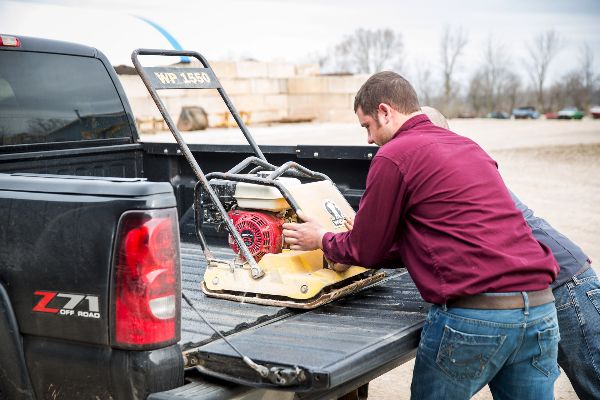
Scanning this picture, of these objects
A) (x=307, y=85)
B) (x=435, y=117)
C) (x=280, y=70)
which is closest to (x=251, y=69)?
(x=280, y=70)

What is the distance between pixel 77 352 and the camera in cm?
257

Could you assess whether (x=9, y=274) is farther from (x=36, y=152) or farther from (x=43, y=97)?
(x=43, y=97)

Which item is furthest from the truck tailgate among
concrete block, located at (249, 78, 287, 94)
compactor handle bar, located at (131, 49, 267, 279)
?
concrete block, located at (249, 78, 287, 94)

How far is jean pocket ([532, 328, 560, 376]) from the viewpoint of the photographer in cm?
292

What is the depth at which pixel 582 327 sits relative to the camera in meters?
3.49

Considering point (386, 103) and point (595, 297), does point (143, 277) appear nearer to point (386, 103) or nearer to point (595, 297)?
point (386, 103)

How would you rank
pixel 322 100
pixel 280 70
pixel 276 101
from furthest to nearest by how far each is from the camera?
pixel 322 100 → pixel 280 70 → pixel 276 101

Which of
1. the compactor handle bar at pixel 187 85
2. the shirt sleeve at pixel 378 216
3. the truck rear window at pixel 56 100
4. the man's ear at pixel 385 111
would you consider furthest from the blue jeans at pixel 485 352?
the truck rear window at pixel 56 100

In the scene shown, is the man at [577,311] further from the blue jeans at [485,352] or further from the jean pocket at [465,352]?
the jean pocket at [465,352]

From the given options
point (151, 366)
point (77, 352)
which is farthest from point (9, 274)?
point (151, 366)

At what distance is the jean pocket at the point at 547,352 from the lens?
9.57ft

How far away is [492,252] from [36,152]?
94.6 inches

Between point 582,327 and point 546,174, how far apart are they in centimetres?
1413

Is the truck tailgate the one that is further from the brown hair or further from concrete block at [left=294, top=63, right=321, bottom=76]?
concrete block at [left=294, top=63, right=321, bottom=76]
